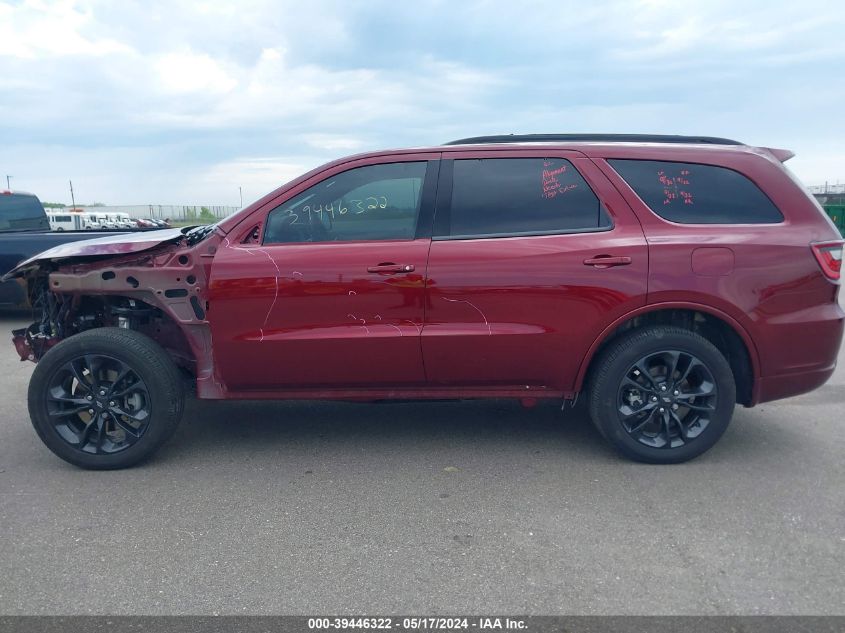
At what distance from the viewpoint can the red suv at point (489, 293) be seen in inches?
157

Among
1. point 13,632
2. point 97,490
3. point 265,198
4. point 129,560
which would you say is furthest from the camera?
point 265,198

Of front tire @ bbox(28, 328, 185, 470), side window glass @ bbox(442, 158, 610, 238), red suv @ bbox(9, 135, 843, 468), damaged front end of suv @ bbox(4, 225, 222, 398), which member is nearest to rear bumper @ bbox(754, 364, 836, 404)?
red suv @ bbox(9, 135, 843, 468)

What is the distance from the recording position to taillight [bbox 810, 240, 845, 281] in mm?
4016

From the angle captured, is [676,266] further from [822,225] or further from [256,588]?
[256,588]

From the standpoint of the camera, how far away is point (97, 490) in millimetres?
3916

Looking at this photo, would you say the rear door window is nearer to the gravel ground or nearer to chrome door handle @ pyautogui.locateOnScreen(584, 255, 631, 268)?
chrome door handle @ pyautogui.locateOnScreen(584, 255, 631, 268)

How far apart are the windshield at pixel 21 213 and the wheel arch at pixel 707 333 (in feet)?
31.0

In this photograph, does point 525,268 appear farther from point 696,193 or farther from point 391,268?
point 696,193

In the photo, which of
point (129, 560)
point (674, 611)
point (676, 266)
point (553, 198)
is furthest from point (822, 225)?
point (129, 560)

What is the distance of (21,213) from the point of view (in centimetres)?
1081

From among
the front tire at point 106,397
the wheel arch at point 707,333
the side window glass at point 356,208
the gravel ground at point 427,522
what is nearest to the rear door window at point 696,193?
the wheel arch at point 707,333

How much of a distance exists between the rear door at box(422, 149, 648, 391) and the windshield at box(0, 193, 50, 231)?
28.9 feet

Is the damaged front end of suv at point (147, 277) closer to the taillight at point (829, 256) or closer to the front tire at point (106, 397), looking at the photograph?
the front tire at point (106, 397)

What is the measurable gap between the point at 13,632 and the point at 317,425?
2.47 m
